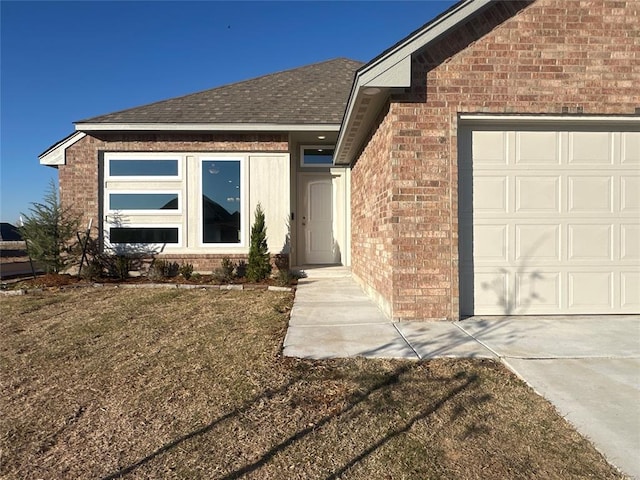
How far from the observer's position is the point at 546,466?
2.24 meters

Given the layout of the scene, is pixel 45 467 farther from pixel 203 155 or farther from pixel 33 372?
pixel 203 155

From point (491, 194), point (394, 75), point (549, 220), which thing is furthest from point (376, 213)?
point (549, 220)

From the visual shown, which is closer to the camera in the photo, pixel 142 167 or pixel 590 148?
pixel 590 148

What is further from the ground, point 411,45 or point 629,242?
point 411,45

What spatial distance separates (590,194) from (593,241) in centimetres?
65

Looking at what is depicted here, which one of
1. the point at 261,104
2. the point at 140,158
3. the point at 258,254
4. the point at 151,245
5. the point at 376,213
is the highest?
the point at 261,104

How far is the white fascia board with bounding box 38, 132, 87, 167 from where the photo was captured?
32.4 feet

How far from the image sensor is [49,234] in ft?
28.8

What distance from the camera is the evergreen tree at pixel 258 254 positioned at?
8.82m

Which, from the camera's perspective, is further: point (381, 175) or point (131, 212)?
point (131, 212)

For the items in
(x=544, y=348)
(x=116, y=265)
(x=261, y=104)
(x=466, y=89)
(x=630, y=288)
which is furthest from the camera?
(x=261, y=104)

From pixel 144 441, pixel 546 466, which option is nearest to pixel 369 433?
pixel 546 466

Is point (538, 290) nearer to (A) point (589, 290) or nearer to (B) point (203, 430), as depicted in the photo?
(A) point (589, 290)

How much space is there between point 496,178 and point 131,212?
8.16 metres
